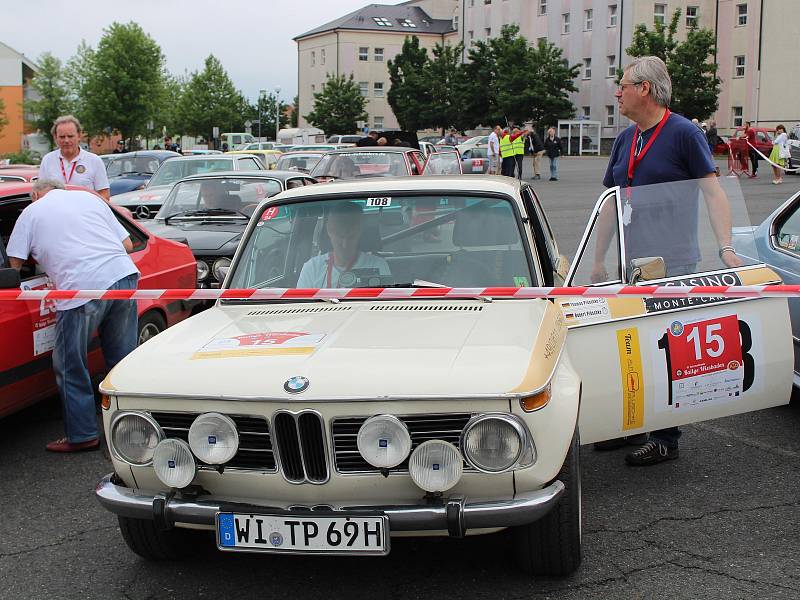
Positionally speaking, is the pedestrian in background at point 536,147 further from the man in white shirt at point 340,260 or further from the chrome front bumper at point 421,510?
the chrome front bumper at point 421,510

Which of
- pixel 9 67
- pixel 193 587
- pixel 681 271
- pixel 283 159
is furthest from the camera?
pixel 9 67

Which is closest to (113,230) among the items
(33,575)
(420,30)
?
(33,575)

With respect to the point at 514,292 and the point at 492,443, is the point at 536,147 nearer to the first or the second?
the point at 514,292

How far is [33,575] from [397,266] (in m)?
2.16

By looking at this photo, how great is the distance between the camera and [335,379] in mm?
3738

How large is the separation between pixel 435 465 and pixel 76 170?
271 inches

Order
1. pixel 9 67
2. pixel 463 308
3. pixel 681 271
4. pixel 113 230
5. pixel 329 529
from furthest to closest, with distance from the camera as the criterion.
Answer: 1. pixel 9 67
2. pixel 113 230
3. pixel 681 271
4. pixel 463 308
5. pixel 329 529

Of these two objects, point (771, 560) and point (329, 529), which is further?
point (771, 560)

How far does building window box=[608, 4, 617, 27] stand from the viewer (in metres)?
69.7

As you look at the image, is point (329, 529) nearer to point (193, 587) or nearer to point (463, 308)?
point (193, 587)

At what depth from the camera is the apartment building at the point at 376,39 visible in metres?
107

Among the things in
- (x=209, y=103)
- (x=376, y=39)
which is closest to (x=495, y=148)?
(x=209, y=103)

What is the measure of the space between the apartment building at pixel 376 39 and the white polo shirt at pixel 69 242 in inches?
3976

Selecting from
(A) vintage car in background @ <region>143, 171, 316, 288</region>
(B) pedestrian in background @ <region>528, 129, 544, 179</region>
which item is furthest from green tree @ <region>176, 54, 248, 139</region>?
(A) vintage car in background @ <region>143, 171, 316, 288</region>
